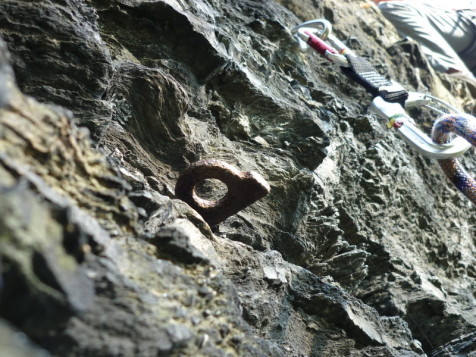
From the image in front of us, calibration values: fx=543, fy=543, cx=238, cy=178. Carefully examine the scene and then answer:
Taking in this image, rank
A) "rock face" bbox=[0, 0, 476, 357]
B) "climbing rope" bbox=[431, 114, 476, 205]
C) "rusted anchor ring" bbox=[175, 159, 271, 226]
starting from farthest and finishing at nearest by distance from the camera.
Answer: "climbing rope" bbox=[431, 114, 476, 205] → "rusted anchor ring" bbox=[175, 159, 271, 226] → "rock face" bbox=[0, 0, 476, 357]

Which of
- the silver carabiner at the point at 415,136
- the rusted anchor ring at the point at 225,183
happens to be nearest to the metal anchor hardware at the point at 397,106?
the silver carabiner at the point at 415,136

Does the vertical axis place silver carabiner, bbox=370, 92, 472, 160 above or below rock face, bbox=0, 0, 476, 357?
above

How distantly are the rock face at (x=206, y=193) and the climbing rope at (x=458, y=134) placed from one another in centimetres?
32

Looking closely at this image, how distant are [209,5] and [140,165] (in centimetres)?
84

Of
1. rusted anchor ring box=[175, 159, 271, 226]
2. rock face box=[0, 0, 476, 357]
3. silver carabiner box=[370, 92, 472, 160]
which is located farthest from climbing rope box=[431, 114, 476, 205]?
rusted anchor ring box=[175, 159, 271, 226]

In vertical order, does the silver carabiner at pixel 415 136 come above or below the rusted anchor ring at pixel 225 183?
above

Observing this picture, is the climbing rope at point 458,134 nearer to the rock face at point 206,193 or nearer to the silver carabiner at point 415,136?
the silver carabiner at point 415,136

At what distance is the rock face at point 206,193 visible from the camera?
52cm

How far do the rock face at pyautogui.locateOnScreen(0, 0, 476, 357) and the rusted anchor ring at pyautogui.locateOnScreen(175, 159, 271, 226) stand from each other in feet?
0.24

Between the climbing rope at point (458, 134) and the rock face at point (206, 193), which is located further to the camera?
the climbing rope at point (458, 134)

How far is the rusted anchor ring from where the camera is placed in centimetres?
111

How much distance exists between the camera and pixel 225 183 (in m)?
1.13

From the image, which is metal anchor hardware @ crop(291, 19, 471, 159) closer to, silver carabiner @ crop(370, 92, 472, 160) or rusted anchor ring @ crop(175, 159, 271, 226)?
silver carabiner @ crop(370, 92, 472, 160)

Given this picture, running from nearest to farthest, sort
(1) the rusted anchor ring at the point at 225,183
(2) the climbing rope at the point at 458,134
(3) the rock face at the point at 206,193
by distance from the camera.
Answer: (3) the rock face at the point at 206,193 → (1) the rusted anchor ring at the point at 225,183 → (2) the climbing rope at the point at 458,134
